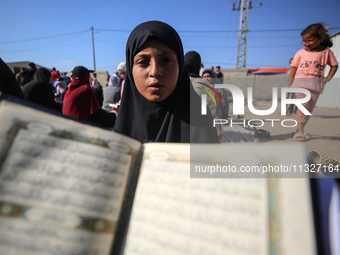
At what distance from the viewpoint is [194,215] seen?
50 cm

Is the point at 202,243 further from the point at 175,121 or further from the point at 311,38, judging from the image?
the point at 311,38

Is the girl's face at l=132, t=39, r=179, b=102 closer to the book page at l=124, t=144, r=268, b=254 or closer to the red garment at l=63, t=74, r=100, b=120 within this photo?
the book page at l=124, t=144, r=268, b=254

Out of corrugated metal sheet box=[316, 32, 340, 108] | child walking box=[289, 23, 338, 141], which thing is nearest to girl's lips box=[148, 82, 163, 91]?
child walking box=[289, 23, 338, 141]

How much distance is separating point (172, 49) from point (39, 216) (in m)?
0.92

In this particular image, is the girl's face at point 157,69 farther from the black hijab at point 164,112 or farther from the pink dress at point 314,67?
the pink dress at point 314,67

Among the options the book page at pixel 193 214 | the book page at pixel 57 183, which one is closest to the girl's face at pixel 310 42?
the book page at pixel 193 214

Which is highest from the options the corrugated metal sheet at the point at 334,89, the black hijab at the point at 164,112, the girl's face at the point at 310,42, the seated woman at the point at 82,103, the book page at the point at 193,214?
the corrugated metal sheet at the point at 334,89

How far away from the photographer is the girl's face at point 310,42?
8.59 ft

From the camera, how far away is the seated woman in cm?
281

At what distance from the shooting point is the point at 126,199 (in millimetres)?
565

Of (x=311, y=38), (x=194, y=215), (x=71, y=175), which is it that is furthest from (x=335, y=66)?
(x=71, y=175)

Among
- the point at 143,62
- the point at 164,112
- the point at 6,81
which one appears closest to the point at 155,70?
the point at 143,62

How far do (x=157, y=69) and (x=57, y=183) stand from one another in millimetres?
671

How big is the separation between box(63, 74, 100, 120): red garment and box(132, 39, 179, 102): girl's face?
2091 mm
